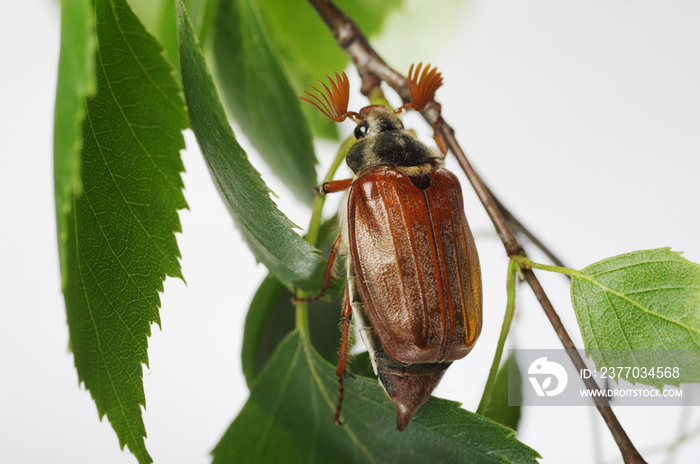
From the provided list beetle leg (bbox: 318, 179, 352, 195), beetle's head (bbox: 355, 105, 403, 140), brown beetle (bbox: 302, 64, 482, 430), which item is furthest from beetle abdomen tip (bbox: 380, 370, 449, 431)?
beetle's head (bbox: 355, 105, 403, 140)

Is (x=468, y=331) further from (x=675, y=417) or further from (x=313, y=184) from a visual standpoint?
(x=675, y=417)

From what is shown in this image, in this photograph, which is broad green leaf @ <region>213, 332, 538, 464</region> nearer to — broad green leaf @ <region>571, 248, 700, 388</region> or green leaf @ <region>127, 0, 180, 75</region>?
broad green leaf @ <region>571, 248, 700, 388</region>

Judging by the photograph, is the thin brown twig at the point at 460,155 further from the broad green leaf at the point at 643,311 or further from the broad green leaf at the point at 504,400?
Result: the broad green leaf at the point at 504,400

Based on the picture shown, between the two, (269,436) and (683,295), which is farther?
(269,436)

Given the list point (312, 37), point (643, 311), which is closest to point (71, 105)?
point (643, 311)

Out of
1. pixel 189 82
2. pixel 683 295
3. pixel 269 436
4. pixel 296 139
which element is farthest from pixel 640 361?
pixel 296 139
